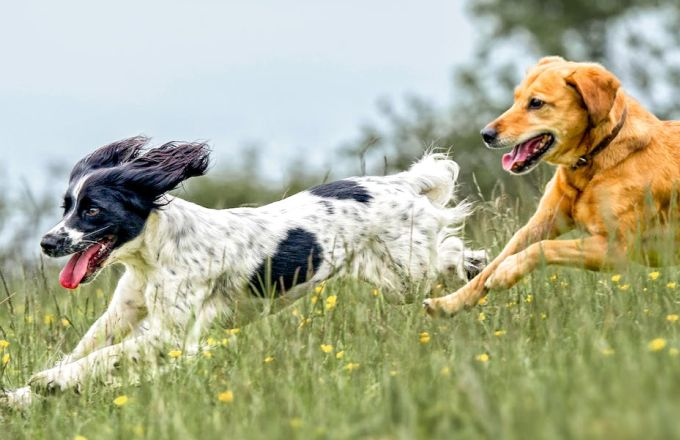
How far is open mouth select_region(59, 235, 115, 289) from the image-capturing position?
5809 mm

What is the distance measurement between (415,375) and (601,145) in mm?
2606

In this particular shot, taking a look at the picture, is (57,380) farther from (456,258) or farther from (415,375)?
(456,258)

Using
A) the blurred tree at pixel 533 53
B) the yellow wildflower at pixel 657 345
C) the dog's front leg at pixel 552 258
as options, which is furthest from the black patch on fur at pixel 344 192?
the blurred tree at pixel 533 53

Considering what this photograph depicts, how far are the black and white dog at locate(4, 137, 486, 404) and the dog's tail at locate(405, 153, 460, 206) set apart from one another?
8cm

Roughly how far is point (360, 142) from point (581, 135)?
86.9ft

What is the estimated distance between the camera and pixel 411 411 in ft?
11.0

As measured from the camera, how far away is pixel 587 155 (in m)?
6.26

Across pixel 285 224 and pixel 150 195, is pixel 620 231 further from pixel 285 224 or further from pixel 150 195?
pixel 150 195

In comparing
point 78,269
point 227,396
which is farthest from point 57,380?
point 227,396

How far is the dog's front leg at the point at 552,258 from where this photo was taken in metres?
5.76

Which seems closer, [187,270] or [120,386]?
[120,386]

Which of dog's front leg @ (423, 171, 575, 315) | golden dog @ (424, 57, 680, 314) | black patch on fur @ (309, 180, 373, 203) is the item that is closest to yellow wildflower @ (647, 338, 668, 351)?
golden dog @ (424, 57, 680, 314)

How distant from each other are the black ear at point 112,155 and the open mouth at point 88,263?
1.66 feet

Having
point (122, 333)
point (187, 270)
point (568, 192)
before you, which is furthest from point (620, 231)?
point (122, 333)
